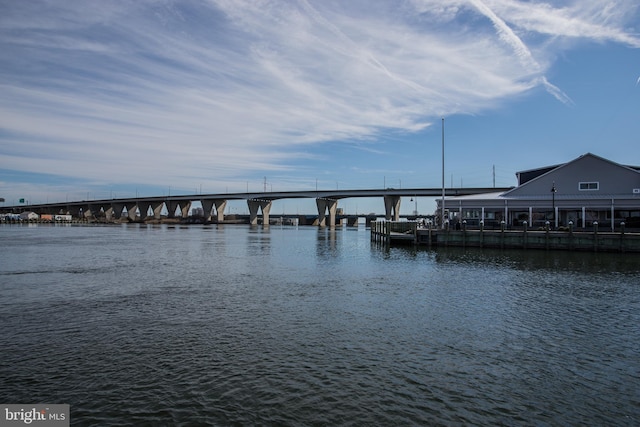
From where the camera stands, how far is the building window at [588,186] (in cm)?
5800

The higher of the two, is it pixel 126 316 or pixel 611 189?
pixel 611 189

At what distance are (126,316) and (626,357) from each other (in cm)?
1779

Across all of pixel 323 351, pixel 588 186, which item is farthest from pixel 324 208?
pixel 323 351

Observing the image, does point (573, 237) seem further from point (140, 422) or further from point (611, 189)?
point (140, 422)

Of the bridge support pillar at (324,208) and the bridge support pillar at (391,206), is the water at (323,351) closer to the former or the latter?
the bridge support pillar at (391,206)

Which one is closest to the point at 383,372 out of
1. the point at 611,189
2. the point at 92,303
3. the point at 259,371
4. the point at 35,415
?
the point at 259,371

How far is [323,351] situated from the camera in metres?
13.3

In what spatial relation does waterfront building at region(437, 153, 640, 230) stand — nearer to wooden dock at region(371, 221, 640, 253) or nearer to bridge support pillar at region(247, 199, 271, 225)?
wooden dock at region(371, 221, 640, 253)

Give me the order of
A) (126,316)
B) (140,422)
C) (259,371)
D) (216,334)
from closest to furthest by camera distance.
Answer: (140,422)
(259,371)
(216,334)
(126,316)

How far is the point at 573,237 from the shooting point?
47812mm

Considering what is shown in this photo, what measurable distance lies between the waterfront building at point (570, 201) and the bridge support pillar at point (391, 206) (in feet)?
272

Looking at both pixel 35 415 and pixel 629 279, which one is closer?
pixel 35 415

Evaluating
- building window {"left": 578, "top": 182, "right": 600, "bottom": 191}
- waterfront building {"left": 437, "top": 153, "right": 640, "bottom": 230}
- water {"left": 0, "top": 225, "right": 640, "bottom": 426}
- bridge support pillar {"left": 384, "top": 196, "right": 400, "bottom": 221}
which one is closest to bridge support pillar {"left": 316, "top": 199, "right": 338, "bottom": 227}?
bridge support pillar {"left": 384, "top": 196, "right": 400, "bottom": 221}

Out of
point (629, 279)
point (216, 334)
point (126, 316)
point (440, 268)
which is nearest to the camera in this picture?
point (216, 334)
